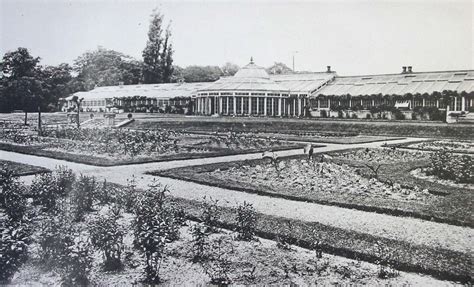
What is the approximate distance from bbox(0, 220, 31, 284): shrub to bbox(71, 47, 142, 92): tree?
226ft

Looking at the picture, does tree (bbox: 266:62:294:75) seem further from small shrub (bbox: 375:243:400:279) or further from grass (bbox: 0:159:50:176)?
small shrub (bbox: 375:243:400:279)

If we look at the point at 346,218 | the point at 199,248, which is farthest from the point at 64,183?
the point at 346,218

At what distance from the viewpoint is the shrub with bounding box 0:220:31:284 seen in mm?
5816

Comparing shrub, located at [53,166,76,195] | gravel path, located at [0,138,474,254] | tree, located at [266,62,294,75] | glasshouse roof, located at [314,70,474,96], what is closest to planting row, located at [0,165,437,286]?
gravel path, located at [0,138,474,254]

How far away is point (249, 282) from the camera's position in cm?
591

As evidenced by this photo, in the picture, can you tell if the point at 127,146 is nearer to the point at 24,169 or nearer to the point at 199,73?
the point at 24,169

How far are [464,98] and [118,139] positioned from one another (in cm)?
2702

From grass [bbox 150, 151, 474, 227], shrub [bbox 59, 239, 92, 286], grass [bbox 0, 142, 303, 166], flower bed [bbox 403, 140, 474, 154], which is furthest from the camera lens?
flower bed [bbox 403, 140, 474, 154]

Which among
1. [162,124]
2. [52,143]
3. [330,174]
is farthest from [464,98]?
[52,143]

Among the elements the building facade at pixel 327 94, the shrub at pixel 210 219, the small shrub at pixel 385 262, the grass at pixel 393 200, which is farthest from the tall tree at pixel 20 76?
the small shrub at pixel 385 262

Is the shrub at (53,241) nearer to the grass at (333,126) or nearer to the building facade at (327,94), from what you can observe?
the grass at (333,126)

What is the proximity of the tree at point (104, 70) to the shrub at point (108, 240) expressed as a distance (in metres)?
68.6

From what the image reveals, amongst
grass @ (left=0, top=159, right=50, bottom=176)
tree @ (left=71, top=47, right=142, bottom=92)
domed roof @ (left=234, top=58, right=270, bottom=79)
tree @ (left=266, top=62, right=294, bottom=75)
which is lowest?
grass @ (left=0, top=159, right=50, bottom=176)

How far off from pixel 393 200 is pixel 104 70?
255ft
